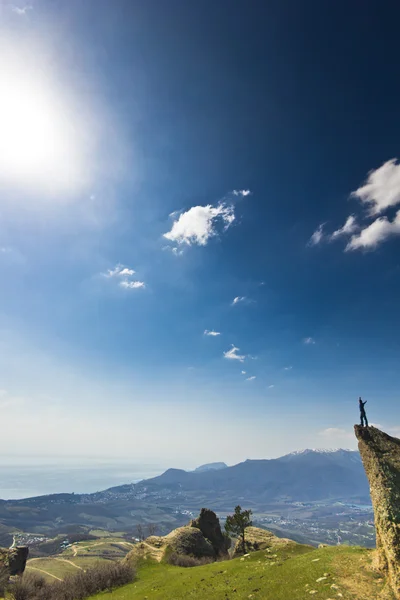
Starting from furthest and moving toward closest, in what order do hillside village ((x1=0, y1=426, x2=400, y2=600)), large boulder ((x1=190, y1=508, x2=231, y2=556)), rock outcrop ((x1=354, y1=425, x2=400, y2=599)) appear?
large boulder ((x1=190, y1=508, x2=231, y2=556)) < hillside village ((x1=0, y1=426, x2=400, y2=600)) < rock outcrop ((x1=354, y1=425, x2=400, y2=599))

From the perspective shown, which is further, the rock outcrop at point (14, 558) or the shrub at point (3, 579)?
the rock outcrop at point (14, 558)

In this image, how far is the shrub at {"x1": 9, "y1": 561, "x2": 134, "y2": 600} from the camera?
47094 millimetres

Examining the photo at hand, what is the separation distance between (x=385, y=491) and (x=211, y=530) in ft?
235

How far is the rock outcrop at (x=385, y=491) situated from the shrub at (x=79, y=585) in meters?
42.7

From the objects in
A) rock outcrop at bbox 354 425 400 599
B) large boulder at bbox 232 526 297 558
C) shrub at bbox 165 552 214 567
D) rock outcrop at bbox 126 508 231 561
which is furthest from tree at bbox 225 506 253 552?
rock outcrop at bbox 354 425 400 599

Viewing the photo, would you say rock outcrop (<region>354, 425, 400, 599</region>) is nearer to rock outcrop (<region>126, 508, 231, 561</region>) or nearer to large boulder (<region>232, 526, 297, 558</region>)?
large boulder (<region>232, 526, 297, 558</region>)

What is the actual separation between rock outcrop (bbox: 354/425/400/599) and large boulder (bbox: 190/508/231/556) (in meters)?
66.4

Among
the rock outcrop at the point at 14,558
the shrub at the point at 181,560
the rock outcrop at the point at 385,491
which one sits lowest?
the rock outcrop at the point at 14,558

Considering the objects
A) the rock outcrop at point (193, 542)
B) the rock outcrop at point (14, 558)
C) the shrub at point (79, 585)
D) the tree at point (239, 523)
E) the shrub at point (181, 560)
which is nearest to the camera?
the shrub at point (79, 585)

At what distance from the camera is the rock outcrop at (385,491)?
2725cm

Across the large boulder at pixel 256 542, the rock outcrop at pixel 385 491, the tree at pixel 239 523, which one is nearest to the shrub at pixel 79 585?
the tree at pixel 239 523

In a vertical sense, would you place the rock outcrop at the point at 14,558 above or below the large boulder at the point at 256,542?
below

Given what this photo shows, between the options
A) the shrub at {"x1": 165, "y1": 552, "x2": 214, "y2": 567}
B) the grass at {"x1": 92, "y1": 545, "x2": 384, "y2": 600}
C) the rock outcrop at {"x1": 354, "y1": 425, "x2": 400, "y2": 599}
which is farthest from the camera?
the shrub at {"x1": 165, "y1": 552, "x2": 214, "y2": 567}

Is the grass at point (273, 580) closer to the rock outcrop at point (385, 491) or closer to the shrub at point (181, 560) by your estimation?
the rock outcrop at point (385, 491)
